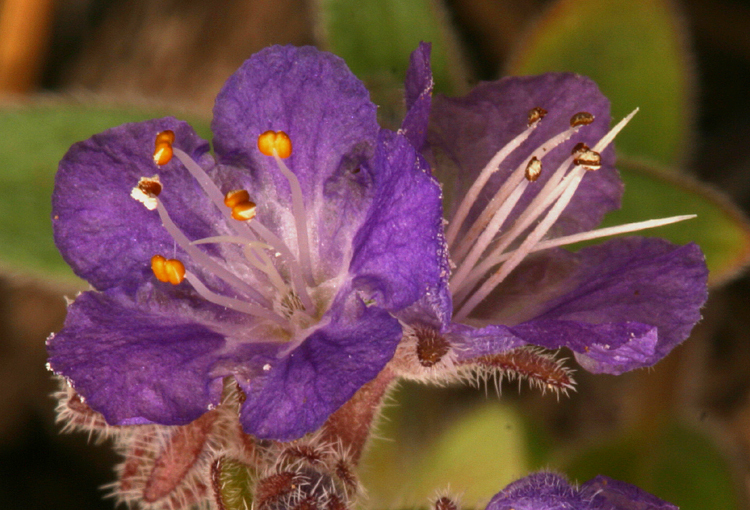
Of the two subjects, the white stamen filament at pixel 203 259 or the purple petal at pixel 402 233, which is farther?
the white stamen filament at pixel 203 259

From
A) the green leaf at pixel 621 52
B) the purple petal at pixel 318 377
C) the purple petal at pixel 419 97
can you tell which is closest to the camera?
the purple petal at pixel 318 377

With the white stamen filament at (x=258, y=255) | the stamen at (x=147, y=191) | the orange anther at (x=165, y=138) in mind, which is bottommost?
the white stamen filament at (x=258, y=255)

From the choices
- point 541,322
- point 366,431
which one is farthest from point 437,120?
point 366,431

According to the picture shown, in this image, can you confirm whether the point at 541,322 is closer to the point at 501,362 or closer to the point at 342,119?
the point at 501,362

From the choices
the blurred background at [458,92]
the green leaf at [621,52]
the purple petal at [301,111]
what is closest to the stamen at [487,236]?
the purple petal at [301,111]

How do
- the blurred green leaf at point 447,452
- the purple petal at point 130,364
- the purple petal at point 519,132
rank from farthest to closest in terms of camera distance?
the blurred green leaf at point 447,452 → the purple petal at point 519,132 → the purple petal at point 130,364

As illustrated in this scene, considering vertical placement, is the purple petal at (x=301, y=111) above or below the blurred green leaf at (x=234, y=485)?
above

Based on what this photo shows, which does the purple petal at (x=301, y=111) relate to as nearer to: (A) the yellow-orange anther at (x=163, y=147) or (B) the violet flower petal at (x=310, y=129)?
(B) the violet flower petal at (x=310, y=129)

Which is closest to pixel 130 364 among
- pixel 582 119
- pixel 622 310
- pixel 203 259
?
pixel 203 259
